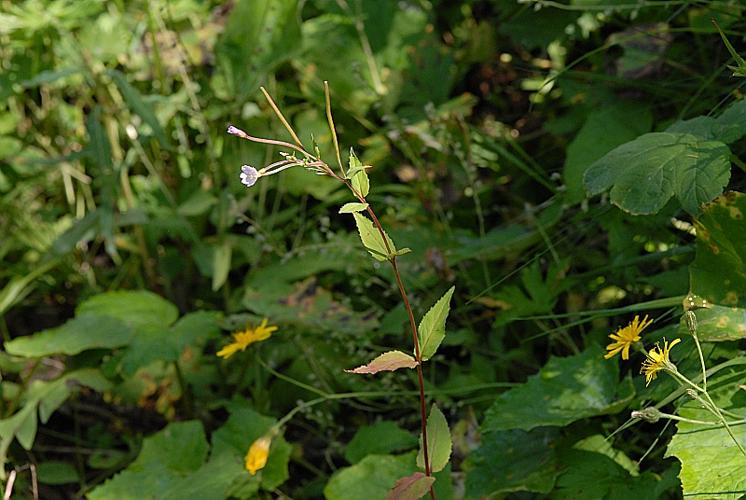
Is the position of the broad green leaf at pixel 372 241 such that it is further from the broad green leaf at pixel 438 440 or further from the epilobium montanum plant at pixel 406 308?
the broad green leaf at pixel 438 440

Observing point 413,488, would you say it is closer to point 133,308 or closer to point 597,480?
point 597,480

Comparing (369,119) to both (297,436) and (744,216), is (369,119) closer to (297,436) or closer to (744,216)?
(297,436)

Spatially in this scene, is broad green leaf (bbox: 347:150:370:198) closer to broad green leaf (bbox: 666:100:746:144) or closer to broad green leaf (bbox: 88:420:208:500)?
broad green leaf (bbox: 666:100:746:144)

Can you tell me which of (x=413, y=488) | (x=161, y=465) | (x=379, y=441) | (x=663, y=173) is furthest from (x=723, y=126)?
(x=161, y=465)

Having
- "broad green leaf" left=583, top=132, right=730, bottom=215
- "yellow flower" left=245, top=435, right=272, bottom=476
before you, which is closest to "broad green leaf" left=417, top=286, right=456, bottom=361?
"broad green leaf" left=583, top=132, right=730, bottom=215

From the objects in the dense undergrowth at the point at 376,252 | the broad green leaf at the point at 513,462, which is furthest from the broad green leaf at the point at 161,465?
the broad green leaf at the point at 513,462

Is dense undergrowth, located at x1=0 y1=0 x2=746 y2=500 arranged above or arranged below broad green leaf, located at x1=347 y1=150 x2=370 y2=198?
below

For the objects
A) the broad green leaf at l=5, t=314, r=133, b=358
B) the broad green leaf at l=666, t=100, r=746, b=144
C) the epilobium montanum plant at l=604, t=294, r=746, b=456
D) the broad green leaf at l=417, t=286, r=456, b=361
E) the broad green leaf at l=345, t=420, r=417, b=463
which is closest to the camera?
the epilobium montanum plant at l=604, t=294, r=746, b=456

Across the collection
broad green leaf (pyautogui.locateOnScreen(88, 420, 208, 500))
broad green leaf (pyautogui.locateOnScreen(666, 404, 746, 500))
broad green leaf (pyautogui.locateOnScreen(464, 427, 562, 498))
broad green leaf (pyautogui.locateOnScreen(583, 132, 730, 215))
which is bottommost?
broad green leaf (pyautogui.locateOnScreen(88, 420, 208, 500))
